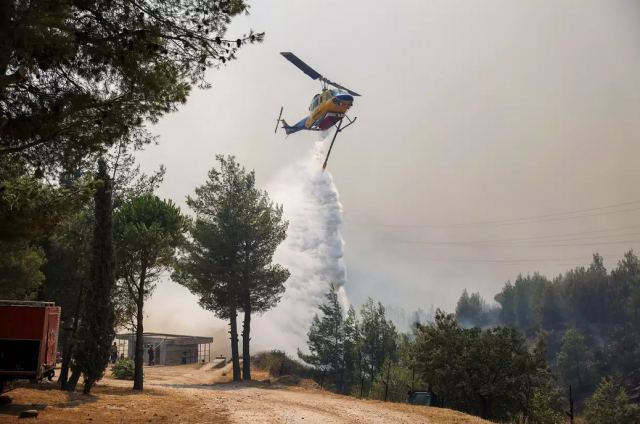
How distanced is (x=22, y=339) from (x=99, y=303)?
5413mm

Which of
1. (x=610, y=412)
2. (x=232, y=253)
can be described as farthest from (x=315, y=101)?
(x=610, y=412)

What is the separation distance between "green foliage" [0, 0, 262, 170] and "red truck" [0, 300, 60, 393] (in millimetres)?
5577

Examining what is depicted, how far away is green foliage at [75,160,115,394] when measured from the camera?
70.6 feet

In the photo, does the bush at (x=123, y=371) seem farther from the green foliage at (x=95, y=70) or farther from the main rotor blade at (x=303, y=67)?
the main rotor blade at (x=303, y=67)

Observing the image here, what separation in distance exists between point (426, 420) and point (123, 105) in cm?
1434

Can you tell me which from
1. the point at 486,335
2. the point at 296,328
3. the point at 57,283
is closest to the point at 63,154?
the point at 57,283

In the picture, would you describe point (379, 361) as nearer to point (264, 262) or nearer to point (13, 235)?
point (264, 262)

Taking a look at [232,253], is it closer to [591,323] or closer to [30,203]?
[30,203]

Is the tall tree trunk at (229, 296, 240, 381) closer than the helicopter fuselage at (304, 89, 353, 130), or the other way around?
the tall tree trunk at (229, 296, 240, 381)

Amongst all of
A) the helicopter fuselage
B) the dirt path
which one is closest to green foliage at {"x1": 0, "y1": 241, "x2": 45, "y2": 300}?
the dirt path

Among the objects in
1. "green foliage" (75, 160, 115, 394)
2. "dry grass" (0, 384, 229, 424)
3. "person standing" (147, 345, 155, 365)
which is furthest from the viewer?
"person standing" (147, 345, 155, 365)

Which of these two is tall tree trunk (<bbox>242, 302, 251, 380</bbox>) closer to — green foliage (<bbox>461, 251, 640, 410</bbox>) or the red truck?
the red truck

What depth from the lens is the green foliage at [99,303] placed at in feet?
70.6

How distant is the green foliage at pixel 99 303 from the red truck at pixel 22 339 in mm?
4595
